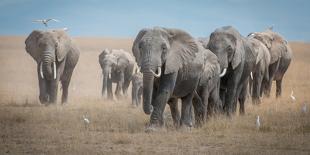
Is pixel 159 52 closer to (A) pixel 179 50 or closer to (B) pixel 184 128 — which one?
(A) pixel 179 50

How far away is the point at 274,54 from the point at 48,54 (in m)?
11.4

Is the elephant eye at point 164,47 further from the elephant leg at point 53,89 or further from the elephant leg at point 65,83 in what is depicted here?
the elephant leg at point 65,83

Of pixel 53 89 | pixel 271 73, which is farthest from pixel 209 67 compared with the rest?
pixel 271 73

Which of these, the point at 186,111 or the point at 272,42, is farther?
the point at 272,42

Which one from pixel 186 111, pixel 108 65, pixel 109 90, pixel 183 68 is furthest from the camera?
pixel 108 65

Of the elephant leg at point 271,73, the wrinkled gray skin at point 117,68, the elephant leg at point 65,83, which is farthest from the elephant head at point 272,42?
the elephant leg at point 65,83

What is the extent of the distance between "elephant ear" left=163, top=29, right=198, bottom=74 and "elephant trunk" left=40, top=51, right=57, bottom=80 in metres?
7.77

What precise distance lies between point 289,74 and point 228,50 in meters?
34.2

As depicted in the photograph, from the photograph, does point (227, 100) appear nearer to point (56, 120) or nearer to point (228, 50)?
point (228, 50)

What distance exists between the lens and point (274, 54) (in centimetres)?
3328

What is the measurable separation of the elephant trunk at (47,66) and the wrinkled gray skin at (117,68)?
369 inches

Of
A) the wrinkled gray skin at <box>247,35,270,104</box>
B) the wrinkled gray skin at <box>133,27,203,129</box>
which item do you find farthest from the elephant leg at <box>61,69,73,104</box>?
the wrinkled gray skin at <box>133,27,203,129</box>

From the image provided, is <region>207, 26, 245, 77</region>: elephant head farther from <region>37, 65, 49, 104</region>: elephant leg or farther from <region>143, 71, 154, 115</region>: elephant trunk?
<region>37, 65, 49, 104</region>: elephant leg

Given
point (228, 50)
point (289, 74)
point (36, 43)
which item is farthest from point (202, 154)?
point (289, 74)
